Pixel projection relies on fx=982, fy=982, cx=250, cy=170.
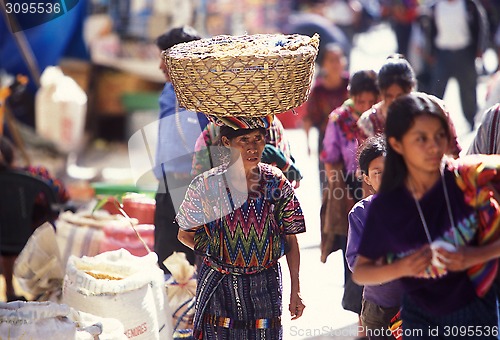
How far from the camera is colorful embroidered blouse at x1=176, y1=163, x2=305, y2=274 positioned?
420 centimetres

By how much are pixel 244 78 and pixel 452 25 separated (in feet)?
26.6

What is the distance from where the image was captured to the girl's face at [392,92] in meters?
5.19

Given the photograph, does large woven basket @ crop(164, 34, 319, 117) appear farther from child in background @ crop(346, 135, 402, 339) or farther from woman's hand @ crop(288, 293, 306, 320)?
woman's hand @ crop(288, 293, 306, 320)

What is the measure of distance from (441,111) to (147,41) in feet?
29.6

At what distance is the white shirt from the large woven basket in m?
7.67

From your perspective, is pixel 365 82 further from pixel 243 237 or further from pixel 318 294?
pixel 243 237

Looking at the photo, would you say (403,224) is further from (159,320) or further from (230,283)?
(159,320)

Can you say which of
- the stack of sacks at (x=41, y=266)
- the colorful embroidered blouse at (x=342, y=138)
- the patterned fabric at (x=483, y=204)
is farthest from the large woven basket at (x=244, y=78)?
the stack of sacks at (x=41, y=266)

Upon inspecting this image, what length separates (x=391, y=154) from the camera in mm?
3438

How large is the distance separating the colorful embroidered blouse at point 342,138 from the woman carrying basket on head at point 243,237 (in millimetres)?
1491

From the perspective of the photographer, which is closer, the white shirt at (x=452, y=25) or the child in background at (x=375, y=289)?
the child in background at (x=375, y=289)

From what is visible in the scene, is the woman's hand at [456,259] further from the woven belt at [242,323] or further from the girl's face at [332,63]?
the girl's face at [332,63]

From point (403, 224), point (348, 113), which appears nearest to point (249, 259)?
point (403, 224)

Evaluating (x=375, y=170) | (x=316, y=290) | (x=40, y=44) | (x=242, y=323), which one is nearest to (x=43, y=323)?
(x=242, y=323)
